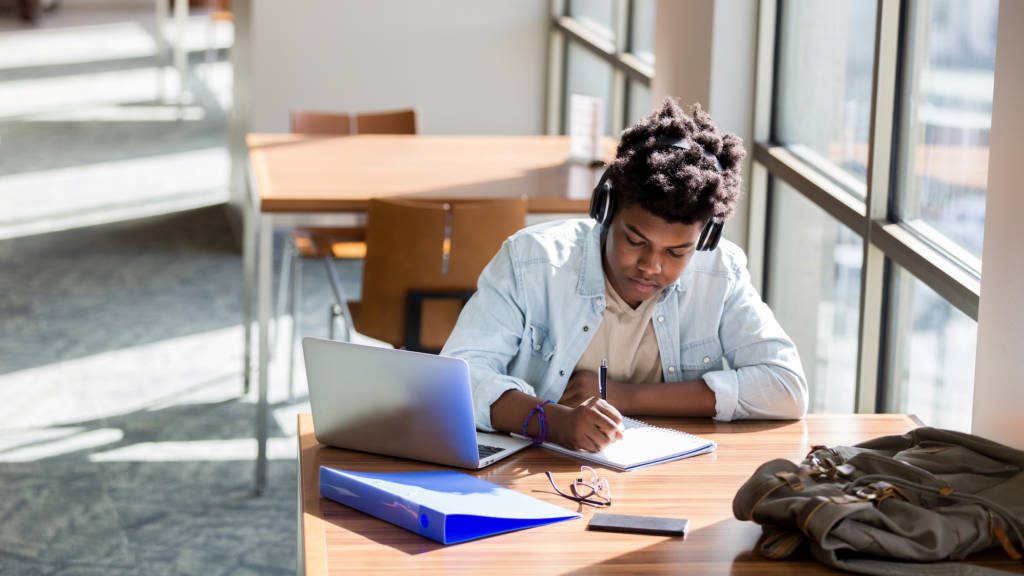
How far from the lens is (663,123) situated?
2.13 meters

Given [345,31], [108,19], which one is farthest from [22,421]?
[108,19]

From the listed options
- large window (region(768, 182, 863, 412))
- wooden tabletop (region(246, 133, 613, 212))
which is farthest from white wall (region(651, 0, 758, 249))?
wooden tabletop (region(246, 133, 613, 212))

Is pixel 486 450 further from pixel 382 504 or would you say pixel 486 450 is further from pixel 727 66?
pixel 727 66

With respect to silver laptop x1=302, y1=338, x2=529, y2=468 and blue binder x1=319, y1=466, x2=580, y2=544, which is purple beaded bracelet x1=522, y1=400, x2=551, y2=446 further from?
blue binder x1=319, y1=466, x2=580, y2=544

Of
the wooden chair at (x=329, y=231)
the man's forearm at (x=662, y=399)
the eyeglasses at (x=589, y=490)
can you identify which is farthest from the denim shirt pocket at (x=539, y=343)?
the wooden chair at (x=329, y=231)

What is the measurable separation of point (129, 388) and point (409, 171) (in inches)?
47.2

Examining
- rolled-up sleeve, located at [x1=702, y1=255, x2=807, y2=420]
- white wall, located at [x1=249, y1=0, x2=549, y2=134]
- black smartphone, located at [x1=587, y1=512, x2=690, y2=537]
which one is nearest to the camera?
black smartphone, located at [x1=587, y1=512, x2=690, y2=537]

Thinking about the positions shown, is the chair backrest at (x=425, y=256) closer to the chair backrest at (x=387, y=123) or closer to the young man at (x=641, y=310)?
the young man at (x=641, y=310)

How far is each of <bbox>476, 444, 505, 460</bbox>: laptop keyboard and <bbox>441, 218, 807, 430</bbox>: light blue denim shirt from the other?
17 cm

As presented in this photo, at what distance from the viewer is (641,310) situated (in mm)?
2268

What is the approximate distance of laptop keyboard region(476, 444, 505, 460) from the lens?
196 cm

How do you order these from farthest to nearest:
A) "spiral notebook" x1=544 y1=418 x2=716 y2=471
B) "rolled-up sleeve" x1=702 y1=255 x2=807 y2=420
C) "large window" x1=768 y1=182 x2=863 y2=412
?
1. "large window" x1=768 y1=182 x2=863 y2=412
2. "rolled-up sleeve" x1=702 y1=255 x2=807 y2=420
3. "spiral notebook" x1=544 y1=418 x2=716 y2=471

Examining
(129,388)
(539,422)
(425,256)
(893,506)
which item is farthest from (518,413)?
(129,388)

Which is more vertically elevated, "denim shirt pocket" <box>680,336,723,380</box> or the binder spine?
"denim shirt pocket" <box>680,336,723,380</box>
